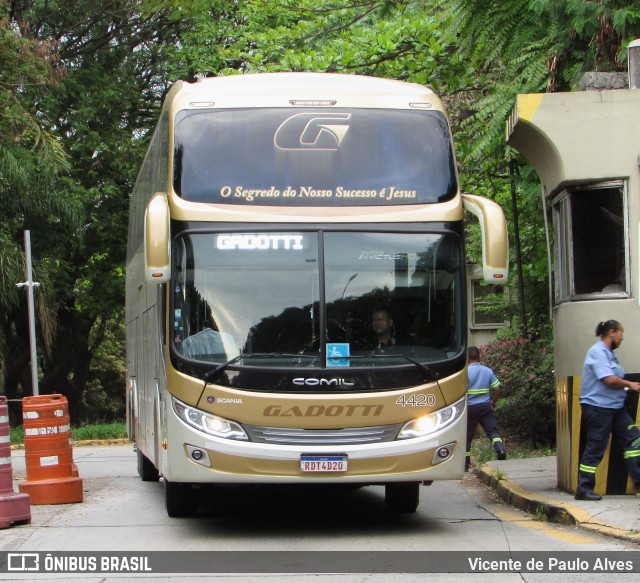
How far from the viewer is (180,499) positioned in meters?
11.3

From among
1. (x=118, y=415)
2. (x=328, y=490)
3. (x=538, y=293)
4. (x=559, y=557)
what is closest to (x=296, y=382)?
(x=559, y=557)

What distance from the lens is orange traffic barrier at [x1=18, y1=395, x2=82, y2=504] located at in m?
13.0

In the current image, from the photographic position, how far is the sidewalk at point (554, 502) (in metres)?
9.77

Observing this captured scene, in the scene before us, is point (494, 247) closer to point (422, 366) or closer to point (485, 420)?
point (422, 366)

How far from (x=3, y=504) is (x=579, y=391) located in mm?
5823

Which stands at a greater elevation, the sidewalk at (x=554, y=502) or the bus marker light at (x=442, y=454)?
the bus marker light at (x=442, y=454)

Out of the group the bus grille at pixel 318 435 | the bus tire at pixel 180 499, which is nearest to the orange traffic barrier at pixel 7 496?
the bus tire at pixel 180 499

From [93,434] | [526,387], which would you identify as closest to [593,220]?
[526,387]

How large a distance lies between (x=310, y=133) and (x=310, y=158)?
0.81 ft

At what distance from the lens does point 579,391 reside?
11.7 m

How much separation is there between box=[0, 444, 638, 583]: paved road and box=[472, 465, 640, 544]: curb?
11 centimetres

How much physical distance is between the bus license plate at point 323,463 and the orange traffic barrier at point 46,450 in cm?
408

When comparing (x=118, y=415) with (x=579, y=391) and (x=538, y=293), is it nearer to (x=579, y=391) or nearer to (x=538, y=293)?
(x=538, y=293)

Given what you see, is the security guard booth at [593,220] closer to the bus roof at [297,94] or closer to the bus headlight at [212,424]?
the bus roof at [297,94]
